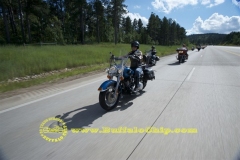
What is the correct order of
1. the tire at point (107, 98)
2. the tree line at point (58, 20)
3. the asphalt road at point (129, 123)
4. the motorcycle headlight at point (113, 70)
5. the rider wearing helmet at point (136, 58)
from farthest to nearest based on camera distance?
the tree line at point (58, 20), the rider wearing helmet at point (136, 58), the motorcycle headlight at point (113, 70), the tire at point (107, 98), the asphalt road at point (129, 123)

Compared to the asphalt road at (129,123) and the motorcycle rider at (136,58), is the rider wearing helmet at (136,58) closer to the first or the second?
the motorcycle rider at (136,58)

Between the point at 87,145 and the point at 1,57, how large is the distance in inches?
415

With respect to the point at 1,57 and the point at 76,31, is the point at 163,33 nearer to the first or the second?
the point at 76,31

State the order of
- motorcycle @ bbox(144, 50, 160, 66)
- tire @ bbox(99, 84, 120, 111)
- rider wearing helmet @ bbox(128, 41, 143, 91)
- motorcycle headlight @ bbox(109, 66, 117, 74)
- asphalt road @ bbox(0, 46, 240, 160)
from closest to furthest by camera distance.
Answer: asphalt road @ bbox(0, 46, 240, 160) → tire @ bbox(99, 84, 120, 111) → motorcycle headlight @ bbox(109, 66, 117, 74) → rider wearing helmet @ bbox(128, 41, 143, 91) → motorcycle @ bbox(144, 50, 160, 66)

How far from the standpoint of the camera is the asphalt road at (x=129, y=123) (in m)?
2.66

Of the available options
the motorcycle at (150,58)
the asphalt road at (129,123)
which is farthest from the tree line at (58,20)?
the asphalt road at (129,123)

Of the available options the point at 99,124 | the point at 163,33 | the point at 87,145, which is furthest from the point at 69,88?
the point at 163,33

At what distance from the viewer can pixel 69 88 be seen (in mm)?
6578

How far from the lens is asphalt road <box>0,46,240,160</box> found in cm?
266

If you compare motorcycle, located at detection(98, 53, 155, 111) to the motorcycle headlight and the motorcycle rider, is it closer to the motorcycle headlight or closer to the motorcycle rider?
the motorcycle headlight

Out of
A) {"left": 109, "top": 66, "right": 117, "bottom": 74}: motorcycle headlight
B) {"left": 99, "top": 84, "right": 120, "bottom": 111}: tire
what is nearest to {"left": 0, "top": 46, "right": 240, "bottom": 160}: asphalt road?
{"left": 99, "top": 84, "right": 120, "bottom": 111}: tire

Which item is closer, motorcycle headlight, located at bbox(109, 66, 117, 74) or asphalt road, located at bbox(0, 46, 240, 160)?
asphalt road, located at bbox(0, 46, 240, 160)

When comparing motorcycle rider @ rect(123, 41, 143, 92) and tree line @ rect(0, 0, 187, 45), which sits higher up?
tree line @ rect(0, 0, 187, 45)

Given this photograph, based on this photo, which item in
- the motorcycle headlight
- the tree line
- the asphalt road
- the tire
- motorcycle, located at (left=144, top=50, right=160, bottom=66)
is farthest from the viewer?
the tree line
